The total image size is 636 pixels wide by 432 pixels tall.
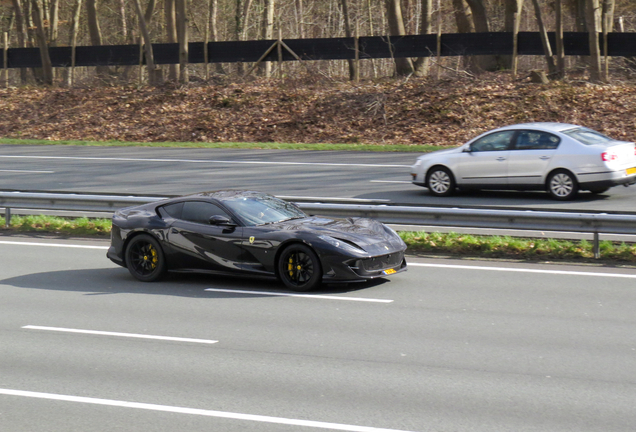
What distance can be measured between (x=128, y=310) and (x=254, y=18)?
47483 millimetres

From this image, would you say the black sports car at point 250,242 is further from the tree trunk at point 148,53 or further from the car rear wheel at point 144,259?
the tree trunk at point 148,53

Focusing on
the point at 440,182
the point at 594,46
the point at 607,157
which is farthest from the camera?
the point at 594,46

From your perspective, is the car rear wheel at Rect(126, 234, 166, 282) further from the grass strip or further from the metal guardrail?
the grass strip

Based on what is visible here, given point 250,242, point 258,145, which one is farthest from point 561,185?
point 258,145

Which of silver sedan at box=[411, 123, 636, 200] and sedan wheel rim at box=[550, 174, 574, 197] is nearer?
silver sedan at box=[411, 123, 636, 200]

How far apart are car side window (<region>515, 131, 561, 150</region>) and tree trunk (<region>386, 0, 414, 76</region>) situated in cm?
1803

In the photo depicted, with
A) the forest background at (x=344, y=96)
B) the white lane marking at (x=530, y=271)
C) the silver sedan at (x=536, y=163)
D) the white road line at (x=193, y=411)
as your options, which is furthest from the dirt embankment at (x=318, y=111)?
the white road line at (x=193, y=411)

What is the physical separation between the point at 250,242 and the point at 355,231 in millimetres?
1339

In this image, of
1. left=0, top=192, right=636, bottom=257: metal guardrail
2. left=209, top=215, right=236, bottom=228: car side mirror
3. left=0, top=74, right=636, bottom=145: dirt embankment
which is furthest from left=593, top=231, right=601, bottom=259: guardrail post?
left=0, top=74, right=636, bottom=145: dirt embankment

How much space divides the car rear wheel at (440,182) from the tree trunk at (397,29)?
17.5 m

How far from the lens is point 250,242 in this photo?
1034 centimetres

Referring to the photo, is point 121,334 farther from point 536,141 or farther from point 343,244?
point 536,141

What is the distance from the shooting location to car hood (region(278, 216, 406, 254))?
1002 cm

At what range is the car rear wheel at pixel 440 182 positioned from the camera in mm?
17766
